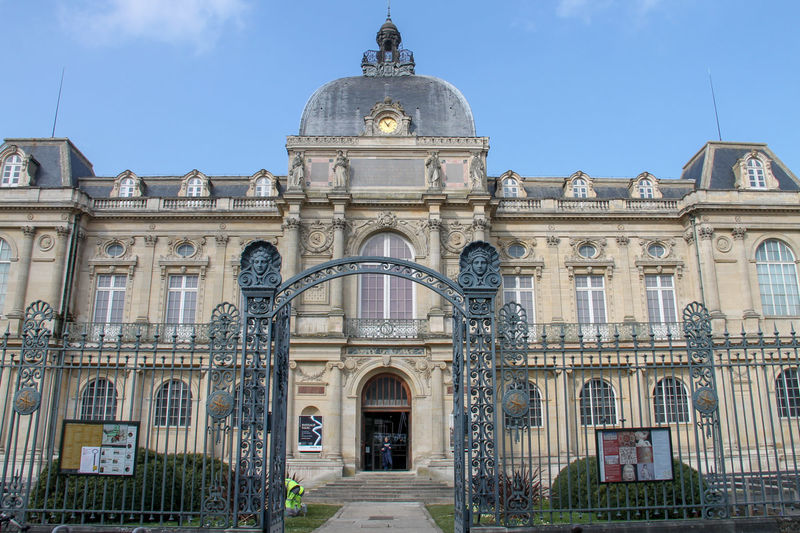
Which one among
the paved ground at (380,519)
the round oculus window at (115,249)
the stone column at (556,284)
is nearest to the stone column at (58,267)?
the round oculus window at (115,249)

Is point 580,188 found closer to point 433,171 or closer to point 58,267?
point 433,171

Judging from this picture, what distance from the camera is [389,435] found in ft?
78.2

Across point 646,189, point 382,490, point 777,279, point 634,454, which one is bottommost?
point 382,490

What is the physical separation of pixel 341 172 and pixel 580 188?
10.4 metres

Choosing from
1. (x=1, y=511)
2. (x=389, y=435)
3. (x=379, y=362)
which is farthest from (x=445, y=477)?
(x=1, y=511)

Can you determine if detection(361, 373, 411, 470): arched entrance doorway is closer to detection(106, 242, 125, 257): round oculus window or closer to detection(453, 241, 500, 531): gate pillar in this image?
detection(106, 242, 125, 257): round oculus window

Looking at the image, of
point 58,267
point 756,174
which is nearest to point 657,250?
point 756,174

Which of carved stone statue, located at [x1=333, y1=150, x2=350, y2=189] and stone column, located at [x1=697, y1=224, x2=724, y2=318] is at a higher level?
carved stone statue, located at [x1=333, y1=150, x2=350, y2=189]

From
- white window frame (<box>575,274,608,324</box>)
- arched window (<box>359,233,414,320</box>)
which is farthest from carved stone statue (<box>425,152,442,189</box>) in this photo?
white window frame (<box>575,274,608,324</box>)

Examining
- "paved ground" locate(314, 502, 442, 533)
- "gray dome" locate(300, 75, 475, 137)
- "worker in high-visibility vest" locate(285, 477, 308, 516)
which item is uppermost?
"gray dome" locate(300, 75, 475, 137)

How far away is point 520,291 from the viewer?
2614 cm

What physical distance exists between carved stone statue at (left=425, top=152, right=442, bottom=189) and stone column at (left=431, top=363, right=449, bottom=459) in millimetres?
7006

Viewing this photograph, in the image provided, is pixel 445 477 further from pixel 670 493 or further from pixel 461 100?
pixel 461 100

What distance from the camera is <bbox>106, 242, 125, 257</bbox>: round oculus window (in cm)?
2641
